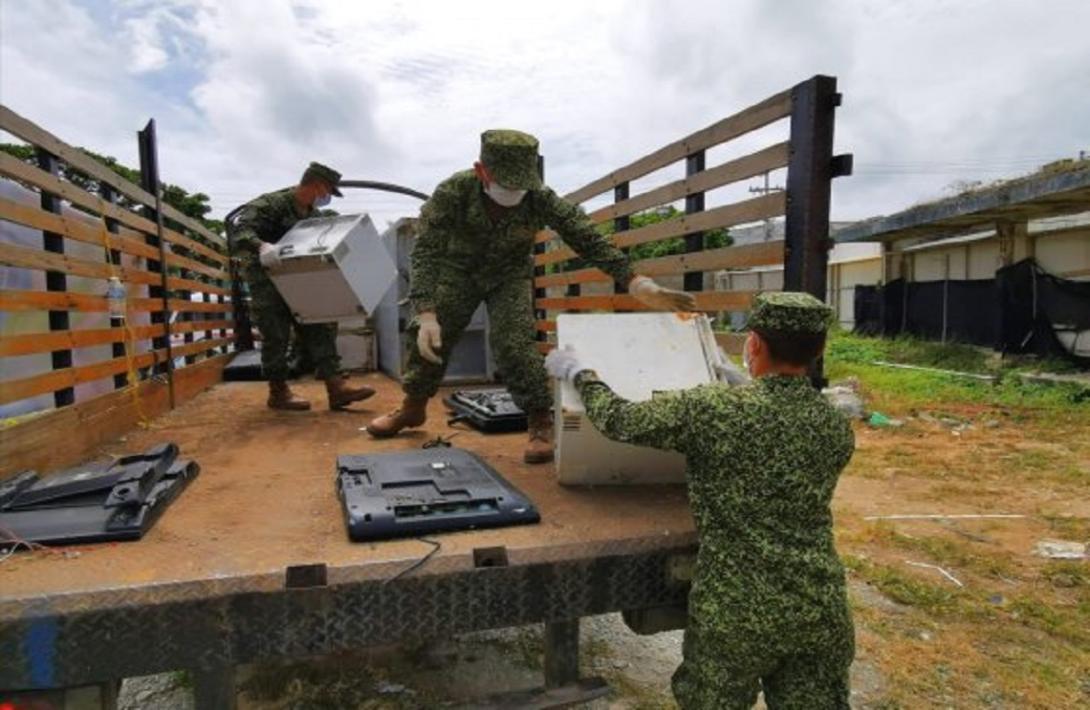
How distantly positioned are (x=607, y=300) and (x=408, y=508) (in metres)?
2.12

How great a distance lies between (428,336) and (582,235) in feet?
2.36

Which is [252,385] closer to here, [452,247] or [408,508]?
[452,247]

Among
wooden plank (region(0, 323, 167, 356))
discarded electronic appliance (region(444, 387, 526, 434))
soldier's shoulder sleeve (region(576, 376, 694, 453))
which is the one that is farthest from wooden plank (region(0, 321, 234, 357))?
soldier's shoulder sleeve (region(576, 376, 694, 453))

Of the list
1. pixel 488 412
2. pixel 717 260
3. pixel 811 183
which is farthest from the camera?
pixel 488 412

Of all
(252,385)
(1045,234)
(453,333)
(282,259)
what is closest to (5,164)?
(282,259)

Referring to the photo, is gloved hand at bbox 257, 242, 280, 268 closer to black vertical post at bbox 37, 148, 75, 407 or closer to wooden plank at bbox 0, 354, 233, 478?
wooden plank at bbox 0, 354, 233, 478

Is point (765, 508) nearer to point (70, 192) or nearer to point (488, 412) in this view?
point (488, 412)

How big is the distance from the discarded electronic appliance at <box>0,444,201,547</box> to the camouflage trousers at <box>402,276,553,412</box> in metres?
1.07

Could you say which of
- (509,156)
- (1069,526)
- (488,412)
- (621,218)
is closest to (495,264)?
(509,156)

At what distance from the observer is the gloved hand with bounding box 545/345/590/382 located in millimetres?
2068

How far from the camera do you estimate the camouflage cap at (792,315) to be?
172 cm

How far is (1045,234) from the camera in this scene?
11.7 m

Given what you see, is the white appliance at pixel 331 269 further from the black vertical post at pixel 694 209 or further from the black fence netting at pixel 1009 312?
the black fence netting at pixel 1009 312

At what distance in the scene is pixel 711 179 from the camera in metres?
2.85
